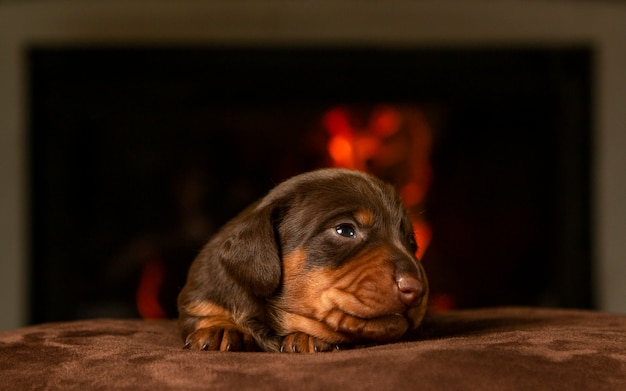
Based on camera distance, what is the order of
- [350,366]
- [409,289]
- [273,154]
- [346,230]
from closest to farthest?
[350,366] → [409,289] → [346,230] → [273,154]

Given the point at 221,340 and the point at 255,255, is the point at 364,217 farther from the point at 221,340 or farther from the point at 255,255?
the point at 221,340

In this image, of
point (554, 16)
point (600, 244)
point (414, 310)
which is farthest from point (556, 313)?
point (554, 16)

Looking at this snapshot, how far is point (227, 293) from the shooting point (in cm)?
220

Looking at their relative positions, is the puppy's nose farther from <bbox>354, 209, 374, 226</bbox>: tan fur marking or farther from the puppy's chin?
<bbox>354, 209, 374, 226</bbox>: tan fur marking

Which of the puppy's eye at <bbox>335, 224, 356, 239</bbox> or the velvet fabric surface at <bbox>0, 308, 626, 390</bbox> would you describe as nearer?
the velvet fabric surface at <bbox>0, 308, 626, 390</bbox>

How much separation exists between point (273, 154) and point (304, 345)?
3.20 meters

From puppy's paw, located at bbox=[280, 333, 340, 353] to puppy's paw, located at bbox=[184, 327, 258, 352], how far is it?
8 cm

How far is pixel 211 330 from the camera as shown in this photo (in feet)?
6.81

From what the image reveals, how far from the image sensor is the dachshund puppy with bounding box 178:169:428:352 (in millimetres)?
1983

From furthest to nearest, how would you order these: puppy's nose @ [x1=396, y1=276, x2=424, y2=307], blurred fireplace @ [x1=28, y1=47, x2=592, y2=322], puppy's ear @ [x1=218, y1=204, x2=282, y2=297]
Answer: blurred fireplace @ [x1=28, y1=47, x2=592, y2=322], puppy's ear @ [x1=218, y1=204, x2=282, y2=297], puppy's nose @ [x1=396, y1=276, x2=424, y2=307]

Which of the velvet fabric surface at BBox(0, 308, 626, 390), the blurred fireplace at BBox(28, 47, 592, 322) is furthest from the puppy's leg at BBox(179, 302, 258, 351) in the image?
the blurred fireplace at BBox(28, 47, 592, 322)

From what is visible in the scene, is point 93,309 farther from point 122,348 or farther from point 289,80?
point 122,348

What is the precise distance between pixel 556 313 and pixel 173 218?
274 centimetres

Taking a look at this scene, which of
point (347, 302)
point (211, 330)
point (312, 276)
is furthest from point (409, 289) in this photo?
point (211, 330)
